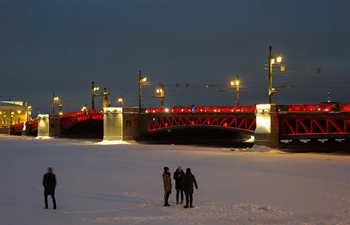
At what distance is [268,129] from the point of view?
43656 millimetres

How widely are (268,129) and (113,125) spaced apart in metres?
28.6

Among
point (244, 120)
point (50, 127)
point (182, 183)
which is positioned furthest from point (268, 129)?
point (50, 127)

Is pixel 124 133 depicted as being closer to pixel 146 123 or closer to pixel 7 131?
pixel 146 123

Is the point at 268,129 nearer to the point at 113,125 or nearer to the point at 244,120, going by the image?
the point at 244,120

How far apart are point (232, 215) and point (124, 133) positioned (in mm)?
51944

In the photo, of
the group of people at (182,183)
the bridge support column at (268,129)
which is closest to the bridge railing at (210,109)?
the bridge support column at (268,129)

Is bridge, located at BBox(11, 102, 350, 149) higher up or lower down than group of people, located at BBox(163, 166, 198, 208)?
higher up

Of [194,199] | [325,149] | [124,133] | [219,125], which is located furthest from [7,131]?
[194,199]

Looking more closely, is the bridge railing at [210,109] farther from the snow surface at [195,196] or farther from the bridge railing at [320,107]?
the snow surface at [195,196]

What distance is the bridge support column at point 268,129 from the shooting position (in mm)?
43562

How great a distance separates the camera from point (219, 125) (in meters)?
51.1

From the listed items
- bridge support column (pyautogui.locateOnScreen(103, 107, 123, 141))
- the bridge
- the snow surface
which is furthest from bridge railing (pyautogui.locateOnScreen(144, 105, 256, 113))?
the snow surface

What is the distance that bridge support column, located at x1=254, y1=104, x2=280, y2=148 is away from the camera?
43.6m

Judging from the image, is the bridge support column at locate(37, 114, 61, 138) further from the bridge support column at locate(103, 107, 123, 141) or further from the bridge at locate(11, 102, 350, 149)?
the bridge support column at locate(103, 107, 123, 141)
